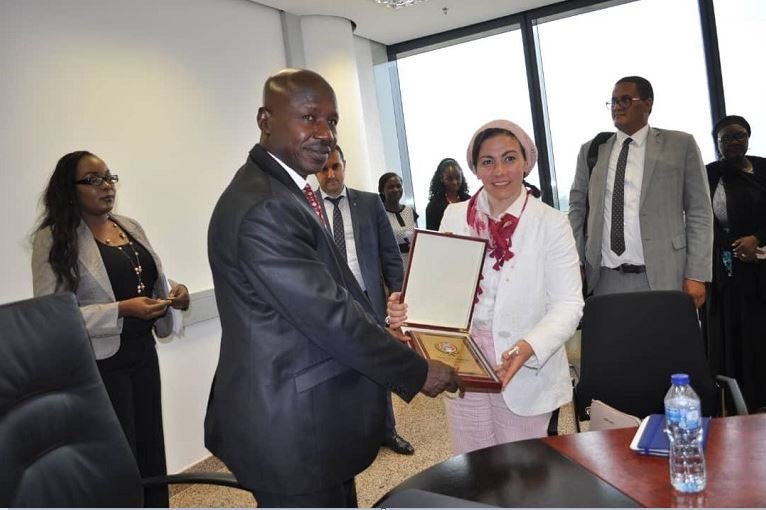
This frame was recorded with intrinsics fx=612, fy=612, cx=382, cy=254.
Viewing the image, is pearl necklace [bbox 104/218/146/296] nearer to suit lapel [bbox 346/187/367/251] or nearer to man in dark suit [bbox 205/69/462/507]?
suit lapel [bbox 346/187/367/251]

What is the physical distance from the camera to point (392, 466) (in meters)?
3.30

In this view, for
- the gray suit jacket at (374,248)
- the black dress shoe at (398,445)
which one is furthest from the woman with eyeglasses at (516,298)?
the black dress shoe at (398,445)

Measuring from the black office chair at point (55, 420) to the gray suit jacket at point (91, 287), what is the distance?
91cm

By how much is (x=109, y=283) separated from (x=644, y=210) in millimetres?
2327

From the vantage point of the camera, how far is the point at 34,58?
3061mm

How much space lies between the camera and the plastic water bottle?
1161mm

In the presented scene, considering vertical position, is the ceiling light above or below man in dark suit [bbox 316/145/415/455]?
above

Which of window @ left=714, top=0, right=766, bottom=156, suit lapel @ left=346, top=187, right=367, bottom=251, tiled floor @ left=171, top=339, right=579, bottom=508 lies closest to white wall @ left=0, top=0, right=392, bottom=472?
tiled floor @ left=171, top=339, right=579, bottom=508

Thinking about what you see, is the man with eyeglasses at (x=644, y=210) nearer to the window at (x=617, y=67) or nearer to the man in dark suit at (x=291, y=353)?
the man in dark suit at (x=291, y=353)

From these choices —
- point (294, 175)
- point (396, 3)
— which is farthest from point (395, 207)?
point (294, 175)

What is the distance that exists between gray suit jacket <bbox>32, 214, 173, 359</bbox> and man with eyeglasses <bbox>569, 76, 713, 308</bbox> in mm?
2134

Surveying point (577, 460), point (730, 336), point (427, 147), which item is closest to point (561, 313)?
point (577, 460)

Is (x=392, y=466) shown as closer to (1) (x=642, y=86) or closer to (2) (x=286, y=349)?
(2) (x=286, y=349)

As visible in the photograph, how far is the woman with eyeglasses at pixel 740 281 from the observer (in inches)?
128
